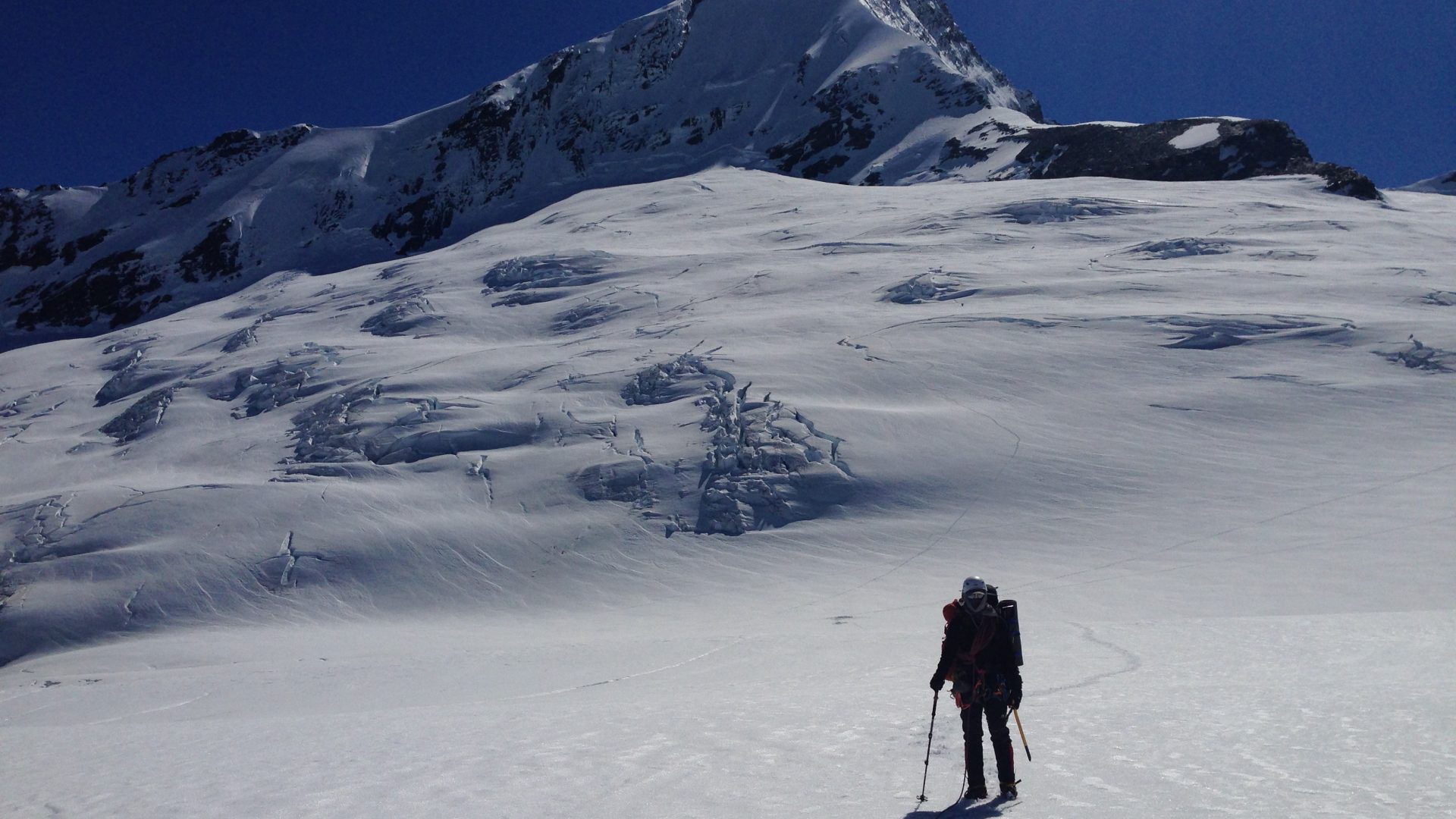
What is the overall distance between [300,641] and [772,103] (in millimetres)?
91300

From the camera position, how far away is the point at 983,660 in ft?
20.8

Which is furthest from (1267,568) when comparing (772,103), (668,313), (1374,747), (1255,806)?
(772,103)

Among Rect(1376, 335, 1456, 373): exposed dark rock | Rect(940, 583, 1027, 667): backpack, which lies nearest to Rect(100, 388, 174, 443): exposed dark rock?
Rect(940, 583, 1027, 667): backpack

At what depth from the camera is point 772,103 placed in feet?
328

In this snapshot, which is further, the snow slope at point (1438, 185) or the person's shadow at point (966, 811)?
the snow slope at point (1438, 185)

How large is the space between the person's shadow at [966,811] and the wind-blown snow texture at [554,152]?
217ft

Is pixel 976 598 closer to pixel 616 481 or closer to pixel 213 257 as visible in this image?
pixel 616 481

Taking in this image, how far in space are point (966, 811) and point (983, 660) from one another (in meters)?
0.97

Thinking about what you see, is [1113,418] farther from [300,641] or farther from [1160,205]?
[1160,205]

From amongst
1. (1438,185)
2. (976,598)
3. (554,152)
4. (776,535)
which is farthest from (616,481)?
(1438,185)

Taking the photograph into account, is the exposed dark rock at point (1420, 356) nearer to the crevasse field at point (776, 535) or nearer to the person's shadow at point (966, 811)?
the crevasse field at point (776, 535)

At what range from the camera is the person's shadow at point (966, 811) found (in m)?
5.90

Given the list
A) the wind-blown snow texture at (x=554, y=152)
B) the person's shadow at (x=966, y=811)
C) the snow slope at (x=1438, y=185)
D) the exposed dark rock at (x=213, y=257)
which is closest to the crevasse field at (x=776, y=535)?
the person's shadow at (x=966, y=811)

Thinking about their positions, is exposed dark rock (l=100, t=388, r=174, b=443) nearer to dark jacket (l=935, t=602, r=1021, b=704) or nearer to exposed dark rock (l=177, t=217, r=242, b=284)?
dark jacket (l=935, t=602, r=1021, b=704)
